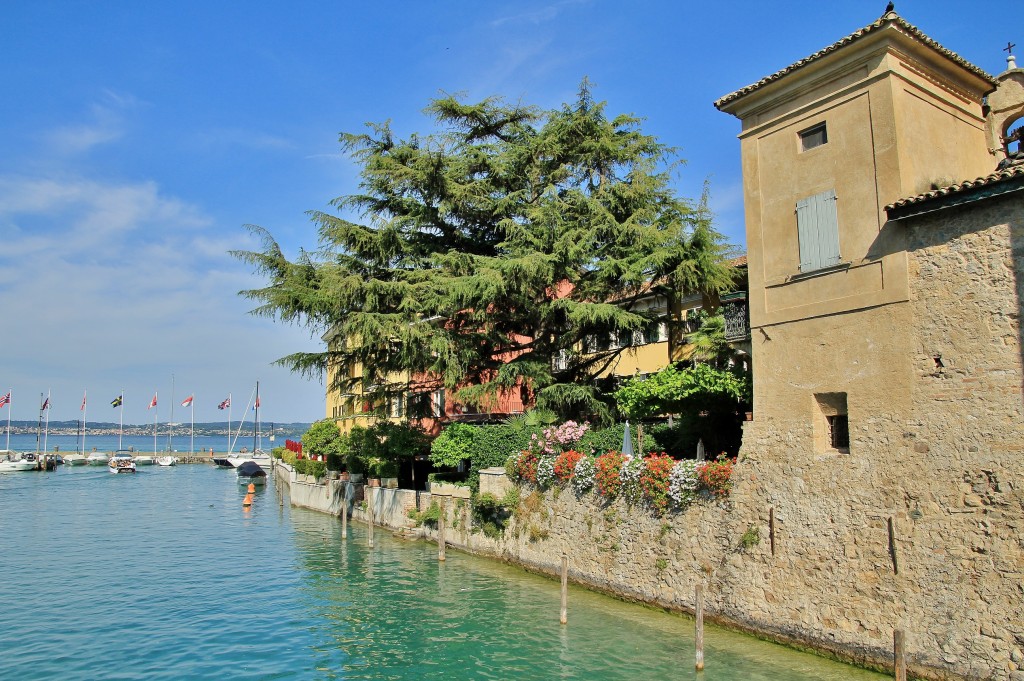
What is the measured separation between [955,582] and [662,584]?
237 inches

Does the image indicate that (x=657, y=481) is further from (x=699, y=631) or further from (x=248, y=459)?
(x=248, y=459)

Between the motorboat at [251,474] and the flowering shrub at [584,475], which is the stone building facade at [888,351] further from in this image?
the motorboat at [251,474]

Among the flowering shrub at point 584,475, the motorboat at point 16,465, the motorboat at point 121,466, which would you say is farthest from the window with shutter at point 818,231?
the motorboat at point 16,465

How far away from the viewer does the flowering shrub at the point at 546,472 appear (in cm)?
1945

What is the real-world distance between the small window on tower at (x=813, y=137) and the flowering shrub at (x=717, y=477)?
6.36 meters

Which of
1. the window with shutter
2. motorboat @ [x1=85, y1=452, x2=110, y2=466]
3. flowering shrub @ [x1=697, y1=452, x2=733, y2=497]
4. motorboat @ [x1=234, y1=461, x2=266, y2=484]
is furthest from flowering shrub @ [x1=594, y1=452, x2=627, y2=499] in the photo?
motorboat @ [x1=85, y1=452, x2=110, y2=466]

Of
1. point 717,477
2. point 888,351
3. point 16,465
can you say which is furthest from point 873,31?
point 16,465

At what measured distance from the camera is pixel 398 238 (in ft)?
83.7

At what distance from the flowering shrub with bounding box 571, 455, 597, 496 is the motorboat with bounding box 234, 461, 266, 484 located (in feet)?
147

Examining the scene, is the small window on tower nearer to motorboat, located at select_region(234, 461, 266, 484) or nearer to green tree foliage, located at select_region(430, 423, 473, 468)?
green tree foliage, located at select_region(430, 423, 473, 468)

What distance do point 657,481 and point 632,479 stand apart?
3.24 ft

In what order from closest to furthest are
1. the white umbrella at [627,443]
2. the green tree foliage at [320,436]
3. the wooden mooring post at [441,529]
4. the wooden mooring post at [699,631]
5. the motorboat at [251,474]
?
1. the wooden mooring post at [699,631]
2. the white umbrella at [627,443]
3. the wooden mooring post at [441,529]
4. the green tree foliage at [320,436]
5. the motorboat at [251,474]

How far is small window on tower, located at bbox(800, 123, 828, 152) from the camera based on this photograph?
44.8ft

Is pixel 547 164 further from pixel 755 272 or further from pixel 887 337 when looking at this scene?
pixel 887 337
